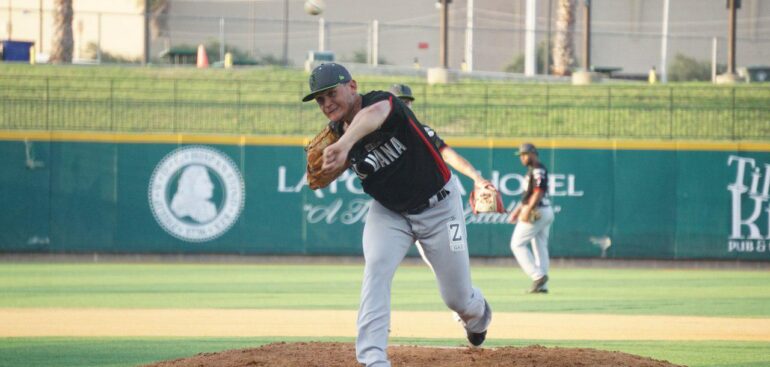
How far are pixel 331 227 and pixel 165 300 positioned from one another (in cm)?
766

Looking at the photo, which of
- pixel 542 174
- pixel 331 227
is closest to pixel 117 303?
pixel 542 174

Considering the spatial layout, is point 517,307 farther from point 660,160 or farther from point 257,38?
point 257,38

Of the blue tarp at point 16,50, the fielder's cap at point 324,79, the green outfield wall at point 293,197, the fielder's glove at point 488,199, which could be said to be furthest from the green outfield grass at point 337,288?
the blue tarp at point 16,50

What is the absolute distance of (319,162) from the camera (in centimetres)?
671

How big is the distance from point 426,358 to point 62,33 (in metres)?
31.9

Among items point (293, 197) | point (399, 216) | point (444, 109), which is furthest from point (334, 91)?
point (444, 109)

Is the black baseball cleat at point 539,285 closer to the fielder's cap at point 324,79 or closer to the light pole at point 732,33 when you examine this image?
the fielder's cap at point 324,79

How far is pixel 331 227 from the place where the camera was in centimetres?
2159

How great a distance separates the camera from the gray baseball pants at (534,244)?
15.1m

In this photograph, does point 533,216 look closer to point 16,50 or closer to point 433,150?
point 433,150

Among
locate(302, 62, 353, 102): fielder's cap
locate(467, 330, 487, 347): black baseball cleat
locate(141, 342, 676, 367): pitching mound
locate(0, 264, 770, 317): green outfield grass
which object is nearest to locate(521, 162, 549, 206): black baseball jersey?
locate(0, 264, 770, 317): green outfield grass

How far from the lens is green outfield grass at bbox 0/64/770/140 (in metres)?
26.0

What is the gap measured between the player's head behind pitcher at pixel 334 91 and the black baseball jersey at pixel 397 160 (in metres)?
0.10

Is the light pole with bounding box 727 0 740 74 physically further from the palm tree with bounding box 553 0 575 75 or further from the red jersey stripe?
the red jersey stripe
